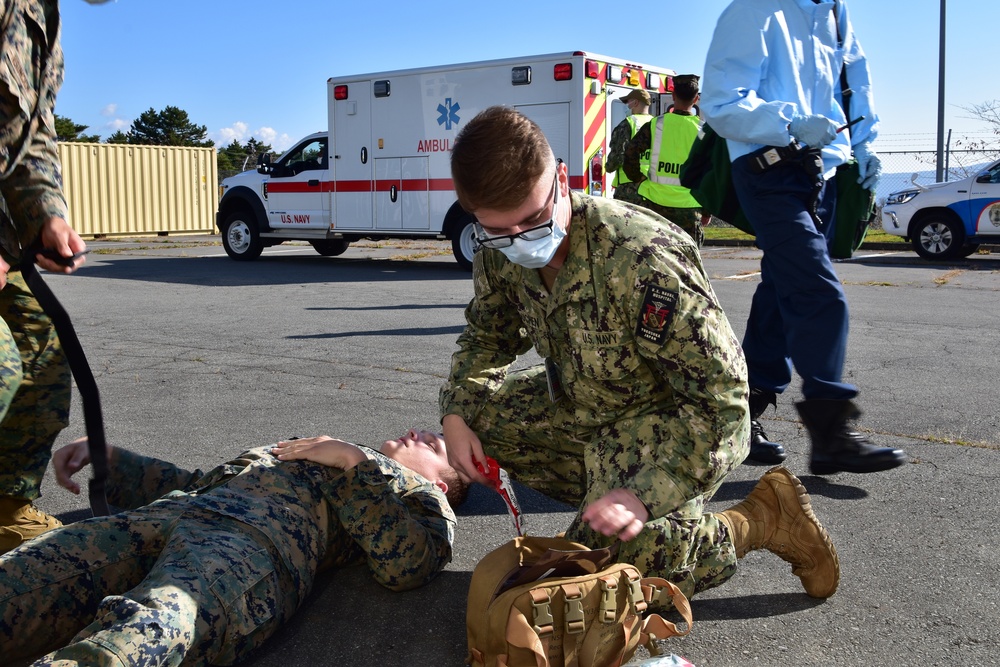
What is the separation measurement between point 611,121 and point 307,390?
7865mm

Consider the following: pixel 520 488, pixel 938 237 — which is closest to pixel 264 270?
pixel 938 237

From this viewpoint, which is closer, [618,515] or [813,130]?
[618,515]

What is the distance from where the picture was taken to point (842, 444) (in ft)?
10.6

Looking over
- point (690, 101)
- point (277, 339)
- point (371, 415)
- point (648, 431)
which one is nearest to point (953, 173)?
point (690, 101)

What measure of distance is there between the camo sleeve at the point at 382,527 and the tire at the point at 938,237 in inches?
526

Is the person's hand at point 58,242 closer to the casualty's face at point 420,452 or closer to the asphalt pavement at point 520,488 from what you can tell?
the asphalt pavement at point 520,488

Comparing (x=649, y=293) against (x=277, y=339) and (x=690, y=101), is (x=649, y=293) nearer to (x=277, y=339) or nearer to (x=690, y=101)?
(x=277, y=339)

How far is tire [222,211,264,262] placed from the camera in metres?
14.5

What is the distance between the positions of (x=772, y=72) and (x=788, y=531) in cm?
180

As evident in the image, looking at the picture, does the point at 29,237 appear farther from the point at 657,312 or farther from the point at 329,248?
the point at 329,248

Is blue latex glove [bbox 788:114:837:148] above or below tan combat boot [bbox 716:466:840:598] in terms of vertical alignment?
above

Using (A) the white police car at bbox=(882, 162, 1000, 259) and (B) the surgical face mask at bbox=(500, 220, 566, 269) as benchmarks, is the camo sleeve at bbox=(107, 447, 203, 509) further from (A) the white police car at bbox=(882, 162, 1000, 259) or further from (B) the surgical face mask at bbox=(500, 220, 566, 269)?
(A) the white police car at bbox=(882, 162, 1000, 259)

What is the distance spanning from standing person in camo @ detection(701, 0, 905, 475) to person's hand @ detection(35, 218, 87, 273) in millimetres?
2194

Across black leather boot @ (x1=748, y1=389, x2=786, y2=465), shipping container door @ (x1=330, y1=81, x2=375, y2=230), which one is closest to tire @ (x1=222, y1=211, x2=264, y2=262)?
shipping container door @ (x1=330, y1=81, x2=375, y2=230)
